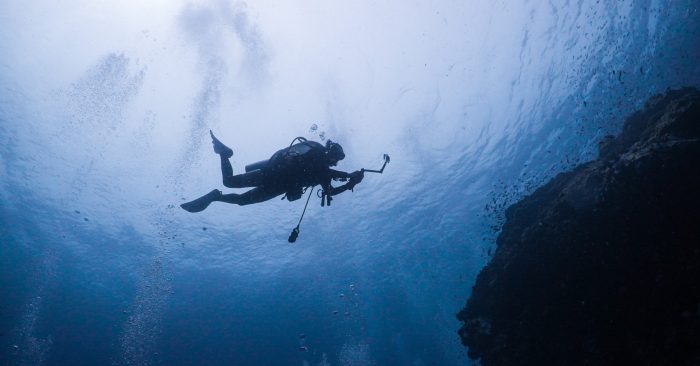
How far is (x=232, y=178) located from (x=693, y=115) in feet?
36.2

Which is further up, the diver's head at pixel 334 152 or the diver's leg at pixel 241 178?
the diver's head at pixel 334 152

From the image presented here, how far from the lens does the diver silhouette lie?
6648 millimetres

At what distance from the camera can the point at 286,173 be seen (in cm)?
668

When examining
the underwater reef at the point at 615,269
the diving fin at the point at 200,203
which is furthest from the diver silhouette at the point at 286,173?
the underwater reef at the point at 615,269

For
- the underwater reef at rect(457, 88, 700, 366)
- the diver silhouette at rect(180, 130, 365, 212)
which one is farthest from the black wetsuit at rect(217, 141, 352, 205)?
the underwater reef at rect(457, 88, 700, 366)

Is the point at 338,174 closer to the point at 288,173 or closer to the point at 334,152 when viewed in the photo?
the point at 334,152

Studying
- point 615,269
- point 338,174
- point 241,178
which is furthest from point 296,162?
point 615,269

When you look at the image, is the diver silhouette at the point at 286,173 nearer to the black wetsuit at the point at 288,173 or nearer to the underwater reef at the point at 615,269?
the black wetsuit at the point at 288,173

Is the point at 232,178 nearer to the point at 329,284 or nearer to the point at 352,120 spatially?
the point at 352,120

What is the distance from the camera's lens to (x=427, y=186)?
2519cm

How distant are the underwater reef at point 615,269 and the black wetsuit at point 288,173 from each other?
19.5ft

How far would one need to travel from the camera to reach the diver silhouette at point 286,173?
21.8 ft

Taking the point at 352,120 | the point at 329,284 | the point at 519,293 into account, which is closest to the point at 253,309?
the point at 329,284

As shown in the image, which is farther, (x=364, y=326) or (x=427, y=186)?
(x=364, y=326)
